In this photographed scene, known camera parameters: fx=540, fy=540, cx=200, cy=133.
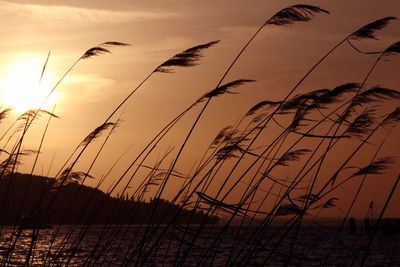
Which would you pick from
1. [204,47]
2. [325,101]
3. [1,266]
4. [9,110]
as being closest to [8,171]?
[9,110]

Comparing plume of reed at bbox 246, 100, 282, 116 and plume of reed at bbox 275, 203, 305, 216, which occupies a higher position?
plume of reed at bbox 246, 100, 282, 116

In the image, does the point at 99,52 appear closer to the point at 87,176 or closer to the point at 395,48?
the point at 87,176

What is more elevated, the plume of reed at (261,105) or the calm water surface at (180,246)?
the plume of reed at (261,105)

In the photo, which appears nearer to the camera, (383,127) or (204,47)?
(204,47)

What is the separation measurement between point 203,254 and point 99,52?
1783mm

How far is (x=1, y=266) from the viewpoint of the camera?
4.22 m

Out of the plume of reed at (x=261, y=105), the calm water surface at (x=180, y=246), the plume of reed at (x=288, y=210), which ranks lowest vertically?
the calm water surface at (x=180, y=246)

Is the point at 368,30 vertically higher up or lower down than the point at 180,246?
higher up

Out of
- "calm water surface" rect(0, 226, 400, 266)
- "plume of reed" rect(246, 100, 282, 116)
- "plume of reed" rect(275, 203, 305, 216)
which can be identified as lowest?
"calm water surface" rect(0, 226, 400, 266)

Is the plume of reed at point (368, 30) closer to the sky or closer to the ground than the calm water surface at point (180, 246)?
closer to the sky

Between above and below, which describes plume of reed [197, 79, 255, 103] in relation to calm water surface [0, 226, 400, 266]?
above

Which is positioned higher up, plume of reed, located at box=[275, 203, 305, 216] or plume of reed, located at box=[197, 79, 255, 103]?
plume of reed, located at box=[197, 79, 255, 103]

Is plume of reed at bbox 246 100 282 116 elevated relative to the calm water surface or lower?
elevated

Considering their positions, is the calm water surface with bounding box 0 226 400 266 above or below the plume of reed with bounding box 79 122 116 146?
below
